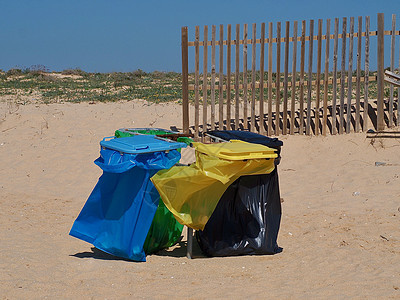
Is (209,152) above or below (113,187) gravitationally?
above

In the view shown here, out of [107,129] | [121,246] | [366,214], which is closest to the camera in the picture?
[121,246]

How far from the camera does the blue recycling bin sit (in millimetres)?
4520

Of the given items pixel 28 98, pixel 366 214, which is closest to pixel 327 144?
pixel 366 214

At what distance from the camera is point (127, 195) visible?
4629 mm

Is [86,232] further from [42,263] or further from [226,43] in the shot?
[226,43]

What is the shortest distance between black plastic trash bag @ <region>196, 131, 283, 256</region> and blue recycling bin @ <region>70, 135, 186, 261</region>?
57cm

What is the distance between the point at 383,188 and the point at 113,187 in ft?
13.3

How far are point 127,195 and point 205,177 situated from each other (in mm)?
747

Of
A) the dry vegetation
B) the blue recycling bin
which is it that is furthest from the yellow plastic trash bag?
the dry vegetation

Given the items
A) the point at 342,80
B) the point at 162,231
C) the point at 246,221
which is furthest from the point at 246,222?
the point at 342,80

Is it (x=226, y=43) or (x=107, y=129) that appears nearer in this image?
(x=226, y=43)

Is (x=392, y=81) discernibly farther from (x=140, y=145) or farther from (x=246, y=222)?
(x=140, y=145)

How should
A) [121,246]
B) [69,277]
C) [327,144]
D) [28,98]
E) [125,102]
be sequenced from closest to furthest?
[69,277] → [121,246] → [327,144] → [125,102] → [28,98]

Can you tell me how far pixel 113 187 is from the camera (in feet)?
15.5
